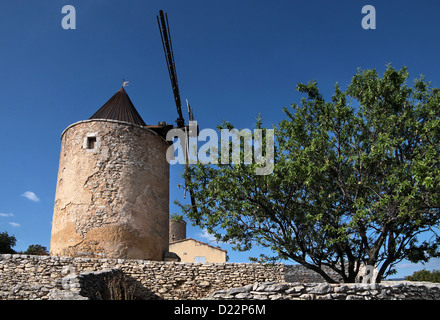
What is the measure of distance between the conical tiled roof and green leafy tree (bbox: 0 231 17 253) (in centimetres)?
1445

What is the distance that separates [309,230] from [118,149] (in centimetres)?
746

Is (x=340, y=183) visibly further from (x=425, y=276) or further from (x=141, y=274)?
(x=425, y=276)

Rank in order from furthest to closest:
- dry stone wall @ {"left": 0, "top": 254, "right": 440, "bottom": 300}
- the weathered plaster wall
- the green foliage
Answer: the green foliage, the weathered plaster wall, dry stone wall @ {"left": 0, "top": 254, "right": 440, "bottom": 300}

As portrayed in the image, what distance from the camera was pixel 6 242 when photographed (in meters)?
23.6

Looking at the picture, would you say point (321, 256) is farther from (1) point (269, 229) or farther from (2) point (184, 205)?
(2) point (184, 205)

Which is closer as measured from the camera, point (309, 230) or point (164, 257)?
point (309, 230)

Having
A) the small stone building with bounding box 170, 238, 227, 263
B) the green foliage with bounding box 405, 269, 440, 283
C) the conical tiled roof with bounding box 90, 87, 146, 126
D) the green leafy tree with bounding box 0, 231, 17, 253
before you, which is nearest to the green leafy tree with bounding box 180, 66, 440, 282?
the conical tiled roof with bounding box 90, 87, 146, 126

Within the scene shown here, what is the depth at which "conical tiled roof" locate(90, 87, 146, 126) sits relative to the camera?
14055 mm

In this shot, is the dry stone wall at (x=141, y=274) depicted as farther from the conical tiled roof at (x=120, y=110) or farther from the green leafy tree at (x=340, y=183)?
the conical tiled roof at (x=120, y=110)

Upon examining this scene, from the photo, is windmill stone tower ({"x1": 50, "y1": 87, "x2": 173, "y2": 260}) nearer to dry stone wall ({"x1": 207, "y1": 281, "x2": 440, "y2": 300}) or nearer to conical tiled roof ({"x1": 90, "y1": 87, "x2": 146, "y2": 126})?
conical tiled roof ({"x1": 90, "y1": 87, "x2": 146, "y2": 126})

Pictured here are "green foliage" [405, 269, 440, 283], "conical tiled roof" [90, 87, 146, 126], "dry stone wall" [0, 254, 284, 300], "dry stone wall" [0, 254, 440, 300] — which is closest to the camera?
"dry stone wall" [0, 254, 440, 300]

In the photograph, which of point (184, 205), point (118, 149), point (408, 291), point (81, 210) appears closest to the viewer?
point (408, 291)

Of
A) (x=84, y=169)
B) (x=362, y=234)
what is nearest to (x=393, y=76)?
(x=362, y=234)

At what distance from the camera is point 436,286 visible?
9070mm
